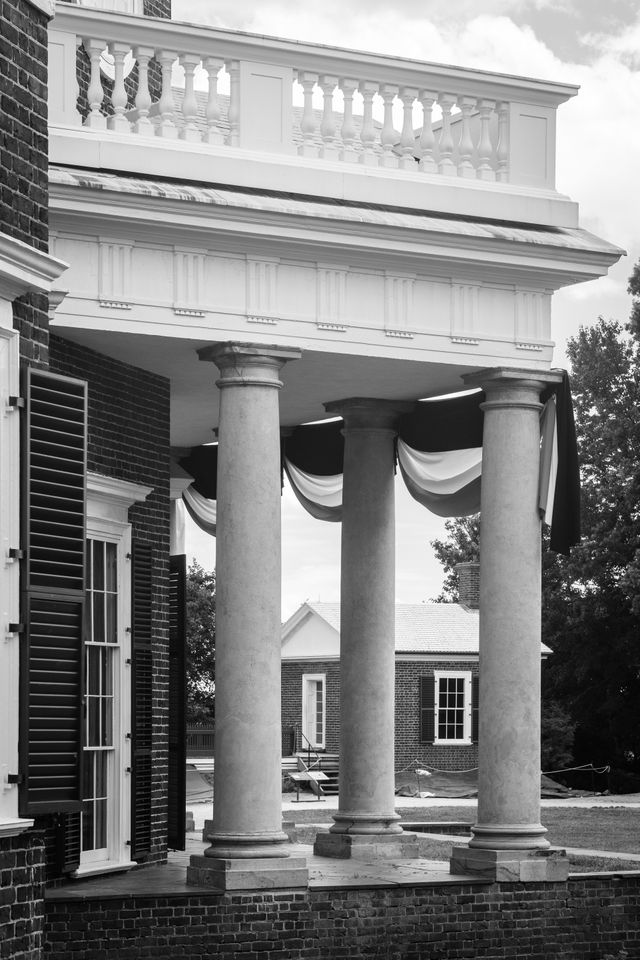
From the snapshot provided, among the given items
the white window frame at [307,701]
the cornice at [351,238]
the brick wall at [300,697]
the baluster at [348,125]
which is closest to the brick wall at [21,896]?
the cornice at [351,238]

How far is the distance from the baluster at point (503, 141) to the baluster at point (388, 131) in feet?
3.58

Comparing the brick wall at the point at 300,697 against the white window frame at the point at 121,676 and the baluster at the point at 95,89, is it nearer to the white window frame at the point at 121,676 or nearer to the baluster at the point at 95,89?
the white window frame at the point at 121,676

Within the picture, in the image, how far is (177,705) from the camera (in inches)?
674

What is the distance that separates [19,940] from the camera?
Answer: 9.20 m

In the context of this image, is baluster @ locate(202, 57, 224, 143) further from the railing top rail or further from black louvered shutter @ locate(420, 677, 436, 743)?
black louvered shutter @ locate(420, 677, 436, 743)

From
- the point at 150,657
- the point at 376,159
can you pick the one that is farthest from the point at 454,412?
the point at 150,657

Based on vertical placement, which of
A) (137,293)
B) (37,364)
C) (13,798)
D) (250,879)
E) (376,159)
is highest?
(376,159)

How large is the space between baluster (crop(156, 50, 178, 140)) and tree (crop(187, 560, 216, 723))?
134 feet

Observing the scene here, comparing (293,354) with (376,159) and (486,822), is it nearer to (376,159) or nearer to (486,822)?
(376,159)

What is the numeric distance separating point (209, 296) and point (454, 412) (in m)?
3.91

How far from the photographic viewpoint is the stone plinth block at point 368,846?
16609 millimetres

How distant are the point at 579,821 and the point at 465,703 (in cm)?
1623

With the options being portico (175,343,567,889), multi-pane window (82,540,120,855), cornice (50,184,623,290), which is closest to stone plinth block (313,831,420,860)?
portico (175,343,567,889)

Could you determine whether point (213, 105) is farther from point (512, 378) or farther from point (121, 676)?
point (121, 676)
